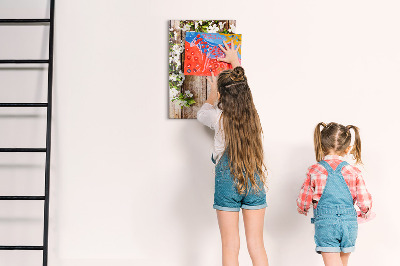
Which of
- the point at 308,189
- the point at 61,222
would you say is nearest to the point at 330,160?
the point at 308,189

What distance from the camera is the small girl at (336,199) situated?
8.25ft

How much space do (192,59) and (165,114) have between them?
0.38 meters

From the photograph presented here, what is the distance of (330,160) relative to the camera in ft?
8.46

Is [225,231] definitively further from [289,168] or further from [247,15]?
[247,15]

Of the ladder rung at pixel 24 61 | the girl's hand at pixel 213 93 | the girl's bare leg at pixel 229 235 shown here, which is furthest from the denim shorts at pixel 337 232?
the ladder rung at pixel 24 61

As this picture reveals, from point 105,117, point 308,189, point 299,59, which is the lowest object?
point 308,189

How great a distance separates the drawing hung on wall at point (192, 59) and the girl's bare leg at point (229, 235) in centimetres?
73

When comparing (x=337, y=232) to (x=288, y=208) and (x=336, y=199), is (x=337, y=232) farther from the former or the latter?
(x=288, y=208)

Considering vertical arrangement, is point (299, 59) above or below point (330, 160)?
above

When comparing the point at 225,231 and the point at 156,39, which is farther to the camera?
the point at 156,39

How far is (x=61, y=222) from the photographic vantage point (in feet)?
10.1

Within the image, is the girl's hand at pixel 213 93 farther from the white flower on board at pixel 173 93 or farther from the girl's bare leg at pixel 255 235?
the girl's bare leg at pixel 255 235

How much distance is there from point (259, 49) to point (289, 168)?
78cm

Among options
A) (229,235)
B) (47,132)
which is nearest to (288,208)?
(229,235)
